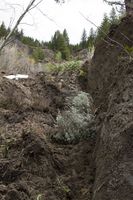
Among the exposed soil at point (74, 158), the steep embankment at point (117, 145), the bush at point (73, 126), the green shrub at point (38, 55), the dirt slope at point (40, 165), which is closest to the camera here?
the steep embankment at point (117, 145)

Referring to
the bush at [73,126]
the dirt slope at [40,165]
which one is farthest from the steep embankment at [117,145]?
the dirt slope at [40,165]

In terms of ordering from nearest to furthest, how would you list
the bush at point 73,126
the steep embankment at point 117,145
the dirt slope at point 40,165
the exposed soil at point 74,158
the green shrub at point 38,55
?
the steep embankment at point 117,145 < the exposed soil at point 74,158 < the dirt slope at point 40,165 < the bush at point 73,126 < the green shrub at point 38,55

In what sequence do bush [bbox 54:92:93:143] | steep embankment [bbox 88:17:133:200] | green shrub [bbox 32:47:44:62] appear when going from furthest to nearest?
green shrub [bbox 32:47:44:62] < bush [bbox 54:92:93:143] < steep embankment [bbox 88:17:133:200]

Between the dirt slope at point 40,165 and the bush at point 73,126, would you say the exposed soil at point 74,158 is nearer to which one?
the dirt slope at point 40,165

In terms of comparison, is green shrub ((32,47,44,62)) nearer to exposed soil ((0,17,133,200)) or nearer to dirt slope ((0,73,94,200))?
dirt slope ((0,73,94,200))

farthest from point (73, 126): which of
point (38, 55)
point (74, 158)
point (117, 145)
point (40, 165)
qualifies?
point (38, 55)

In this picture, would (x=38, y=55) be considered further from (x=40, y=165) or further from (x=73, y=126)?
(x=40, y=165)

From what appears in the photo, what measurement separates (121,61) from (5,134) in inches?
73.5

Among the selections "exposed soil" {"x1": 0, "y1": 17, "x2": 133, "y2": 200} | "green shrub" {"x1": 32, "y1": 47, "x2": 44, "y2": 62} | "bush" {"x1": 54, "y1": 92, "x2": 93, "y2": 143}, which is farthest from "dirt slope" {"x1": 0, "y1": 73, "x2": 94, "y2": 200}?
"green shrub" {"x1": 32, "y1": 47, "x2": 44, "y2": 62}

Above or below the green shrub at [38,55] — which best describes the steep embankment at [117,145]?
below

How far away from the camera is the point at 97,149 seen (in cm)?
486

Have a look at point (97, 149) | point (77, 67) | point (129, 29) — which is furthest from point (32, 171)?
point (77, 67)

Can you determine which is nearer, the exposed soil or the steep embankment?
the steep embankment

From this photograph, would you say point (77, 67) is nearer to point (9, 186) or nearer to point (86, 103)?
point (86, 103)
